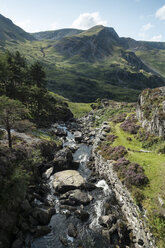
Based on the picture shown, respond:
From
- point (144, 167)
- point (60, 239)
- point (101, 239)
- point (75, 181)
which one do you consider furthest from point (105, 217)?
point (144, 167)

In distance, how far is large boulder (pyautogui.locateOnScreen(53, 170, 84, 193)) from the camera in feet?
94.5

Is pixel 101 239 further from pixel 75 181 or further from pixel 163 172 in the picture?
pixel 163 172

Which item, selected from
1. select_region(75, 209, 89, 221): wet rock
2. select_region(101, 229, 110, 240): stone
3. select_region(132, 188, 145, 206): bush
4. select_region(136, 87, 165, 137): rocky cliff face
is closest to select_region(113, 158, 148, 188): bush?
select_region(132, 188, 145, 206): bush

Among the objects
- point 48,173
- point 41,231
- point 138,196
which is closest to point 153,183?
point 138,196

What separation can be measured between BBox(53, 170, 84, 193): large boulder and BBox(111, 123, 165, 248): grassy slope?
12.7 metres

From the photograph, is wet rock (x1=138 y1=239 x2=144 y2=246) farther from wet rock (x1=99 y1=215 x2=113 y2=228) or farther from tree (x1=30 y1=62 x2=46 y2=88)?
tree (x1=30 y1=62 x2=46 y2=88)

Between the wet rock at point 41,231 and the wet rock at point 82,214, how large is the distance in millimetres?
4952

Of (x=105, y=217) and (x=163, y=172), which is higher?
(x=163, y=172)

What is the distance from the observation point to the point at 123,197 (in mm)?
25516

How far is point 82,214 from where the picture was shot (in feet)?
75.8

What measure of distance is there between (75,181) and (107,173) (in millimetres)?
7537

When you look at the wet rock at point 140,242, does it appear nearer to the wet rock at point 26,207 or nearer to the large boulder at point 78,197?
the large boulder at point 78,197

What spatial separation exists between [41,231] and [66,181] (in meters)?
11.0

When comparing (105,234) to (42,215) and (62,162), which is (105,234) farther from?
(62,162)
